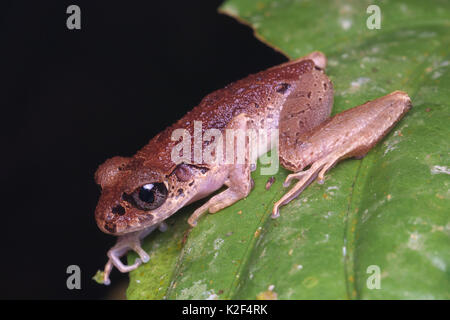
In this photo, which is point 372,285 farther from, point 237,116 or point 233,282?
point 237,116

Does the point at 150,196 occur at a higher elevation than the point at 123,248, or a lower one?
higher

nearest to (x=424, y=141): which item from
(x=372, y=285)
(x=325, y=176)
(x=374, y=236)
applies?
(x=325, y=176)

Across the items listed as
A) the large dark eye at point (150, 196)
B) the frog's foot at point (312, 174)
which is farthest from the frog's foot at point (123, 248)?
the frog's foot at point (312, 174)

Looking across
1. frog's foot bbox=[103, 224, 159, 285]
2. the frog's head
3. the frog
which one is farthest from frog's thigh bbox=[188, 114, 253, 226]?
frog's foot bbox=[103, 224, 159, 285]

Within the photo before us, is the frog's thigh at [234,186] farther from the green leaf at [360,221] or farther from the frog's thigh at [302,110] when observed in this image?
the frog's thigh at [302,110]

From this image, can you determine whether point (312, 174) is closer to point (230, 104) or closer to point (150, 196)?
point (230, 104)

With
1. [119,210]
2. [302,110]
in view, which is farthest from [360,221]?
[119,210]
